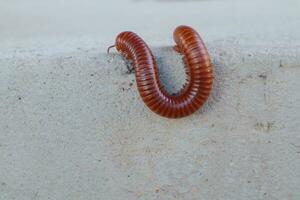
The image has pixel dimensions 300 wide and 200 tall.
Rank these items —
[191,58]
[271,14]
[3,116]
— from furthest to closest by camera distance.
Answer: [271,14] < [3,116] < [191,58]

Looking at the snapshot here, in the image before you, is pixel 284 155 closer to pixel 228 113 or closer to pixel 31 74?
pixel 228 113

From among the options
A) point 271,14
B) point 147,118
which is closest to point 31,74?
point 147,118

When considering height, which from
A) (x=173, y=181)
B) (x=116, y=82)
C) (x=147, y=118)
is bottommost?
(x=173, y=181)

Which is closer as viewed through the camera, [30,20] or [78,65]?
[78,65]

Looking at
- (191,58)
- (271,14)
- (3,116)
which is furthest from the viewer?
(271,14)
